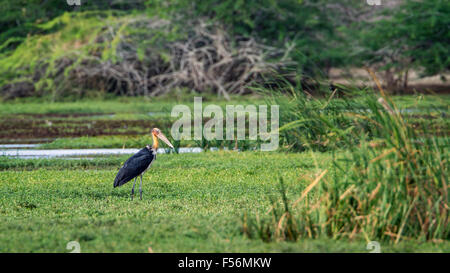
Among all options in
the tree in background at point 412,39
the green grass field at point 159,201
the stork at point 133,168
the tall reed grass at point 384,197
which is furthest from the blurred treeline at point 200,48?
the tall reed grass at point 384,197

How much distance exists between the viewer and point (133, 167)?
8570mm

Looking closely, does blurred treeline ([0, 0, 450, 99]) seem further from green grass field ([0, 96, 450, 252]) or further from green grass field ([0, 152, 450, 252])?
green grass field ([0, 152, 450, 252])

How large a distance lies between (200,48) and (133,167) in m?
16.2

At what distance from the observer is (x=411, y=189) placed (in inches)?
243

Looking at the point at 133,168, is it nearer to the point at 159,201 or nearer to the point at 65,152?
the point at 159,201

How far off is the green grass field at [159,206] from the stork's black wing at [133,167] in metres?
0.24

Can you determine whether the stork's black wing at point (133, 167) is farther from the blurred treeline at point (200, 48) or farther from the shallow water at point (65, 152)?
the blurred treeline at point (200, 48)

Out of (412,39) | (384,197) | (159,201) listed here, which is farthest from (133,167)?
(412,39)

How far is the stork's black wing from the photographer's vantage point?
8.55 m

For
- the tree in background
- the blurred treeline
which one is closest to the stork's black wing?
the blurred treeline

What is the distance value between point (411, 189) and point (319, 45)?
20.4 metres

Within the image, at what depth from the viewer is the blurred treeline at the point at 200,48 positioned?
24.2m

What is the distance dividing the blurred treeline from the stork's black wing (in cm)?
1485

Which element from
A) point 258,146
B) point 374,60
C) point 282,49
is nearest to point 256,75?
point 282,49
